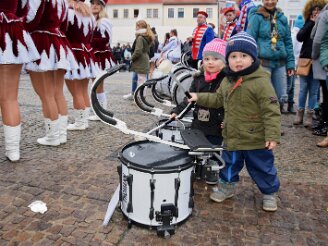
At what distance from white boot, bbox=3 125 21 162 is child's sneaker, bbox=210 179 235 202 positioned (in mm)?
2216

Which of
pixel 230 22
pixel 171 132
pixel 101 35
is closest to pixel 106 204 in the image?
pixel 171 132

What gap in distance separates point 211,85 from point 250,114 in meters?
0.68

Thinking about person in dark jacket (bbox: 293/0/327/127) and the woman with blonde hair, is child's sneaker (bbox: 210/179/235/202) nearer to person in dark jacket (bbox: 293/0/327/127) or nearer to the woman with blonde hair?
person in dark jacket (bbox: 293/0/327/127)

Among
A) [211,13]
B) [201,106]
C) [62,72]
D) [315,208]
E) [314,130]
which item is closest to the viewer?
[315,208]

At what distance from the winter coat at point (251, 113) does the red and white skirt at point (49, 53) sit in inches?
81.9

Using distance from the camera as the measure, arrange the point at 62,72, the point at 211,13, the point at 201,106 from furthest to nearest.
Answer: the point at 211,13, the point at 62,72, the point at 201,106

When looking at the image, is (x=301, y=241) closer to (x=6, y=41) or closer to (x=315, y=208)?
(x=315, y=208)

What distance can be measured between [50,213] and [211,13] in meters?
59.6

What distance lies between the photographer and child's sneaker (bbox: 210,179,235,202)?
10.4 ft

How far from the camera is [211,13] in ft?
192

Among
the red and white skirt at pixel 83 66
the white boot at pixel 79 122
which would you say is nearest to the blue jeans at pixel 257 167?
the red and white skirt at pixel 83 66

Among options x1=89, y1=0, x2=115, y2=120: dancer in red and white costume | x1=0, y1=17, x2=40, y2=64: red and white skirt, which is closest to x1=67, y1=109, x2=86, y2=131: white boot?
x1=89, y1=0, x2=115, y2=120: dancer in red and white costume

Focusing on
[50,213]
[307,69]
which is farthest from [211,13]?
[50,213]

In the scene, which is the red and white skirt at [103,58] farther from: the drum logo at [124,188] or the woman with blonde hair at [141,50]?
the drum logo at [124,188]
